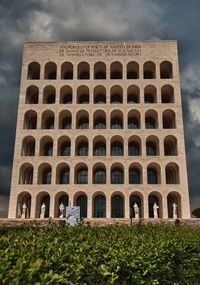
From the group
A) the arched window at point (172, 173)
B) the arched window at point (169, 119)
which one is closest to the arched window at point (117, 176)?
the arched window at point (172, 173)

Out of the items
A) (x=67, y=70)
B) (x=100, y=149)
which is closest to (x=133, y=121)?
(x=100, y=149)

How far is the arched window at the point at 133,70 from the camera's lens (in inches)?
1800

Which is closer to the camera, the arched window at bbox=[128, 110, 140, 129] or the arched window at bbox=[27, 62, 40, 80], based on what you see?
the arched window at bbox=[128, 110, 140, 129]

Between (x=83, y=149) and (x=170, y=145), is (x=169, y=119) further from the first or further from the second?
(x=83, y=149)

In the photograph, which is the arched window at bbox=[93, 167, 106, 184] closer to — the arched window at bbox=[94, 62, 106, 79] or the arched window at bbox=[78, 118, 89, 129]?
the arched window at bbox=[78, 118, 89, 129]

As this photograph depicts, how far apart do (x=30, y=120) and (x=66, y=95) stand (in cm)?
598

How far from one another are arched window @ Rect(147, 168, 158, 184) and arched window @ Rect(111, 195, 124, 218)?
436 cm

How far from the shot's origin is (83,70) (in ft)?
156

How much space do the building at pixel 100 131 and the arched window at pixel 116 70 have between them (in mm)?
134

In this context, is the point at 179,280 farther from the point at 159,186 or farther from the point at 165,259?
the point at 159,186

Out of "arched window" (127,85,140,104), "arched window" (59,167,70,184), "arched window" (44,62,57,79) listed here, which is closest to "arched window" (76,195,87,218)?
"arched window" (59,167,70,184)

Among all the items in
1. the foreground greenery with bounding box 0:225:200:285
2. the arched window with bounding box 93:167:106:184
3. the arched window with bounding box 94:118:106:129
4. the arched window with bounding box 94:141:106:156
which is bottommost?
the foreground greenery with bounding box 0:225:200:285

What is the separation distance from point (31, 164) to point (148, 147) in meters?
15.1

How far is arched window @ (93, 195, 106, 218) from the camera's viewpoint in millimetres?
41688
